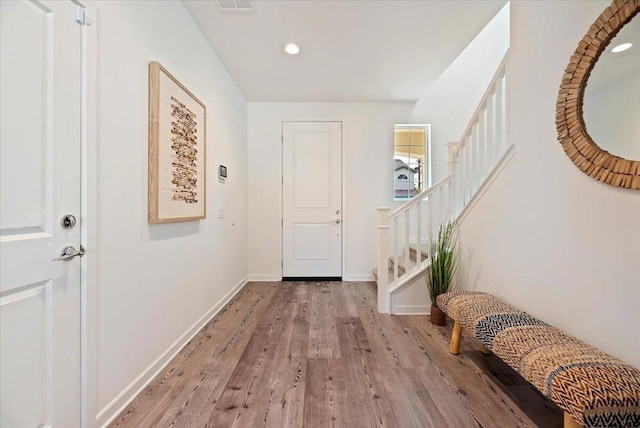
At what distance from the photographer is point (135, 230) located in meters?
1.62

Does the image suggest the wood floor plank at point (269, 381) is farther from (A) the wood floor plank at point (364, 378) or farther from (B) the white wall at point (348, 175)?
(B) the white wall at point (348, 175)

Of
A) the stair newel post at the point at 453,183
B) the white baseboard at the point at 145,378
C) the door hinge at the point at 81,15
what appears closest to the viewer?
the door hinge at the point at 81,15

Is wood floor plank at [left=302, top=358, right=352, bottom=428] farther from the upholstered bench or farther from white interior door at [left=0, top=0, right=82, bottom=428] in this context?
white interior door at [left=0, top=0, right=82, bottom=428]

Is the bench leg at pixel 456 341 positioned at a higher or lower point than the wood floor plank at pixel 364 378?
higher

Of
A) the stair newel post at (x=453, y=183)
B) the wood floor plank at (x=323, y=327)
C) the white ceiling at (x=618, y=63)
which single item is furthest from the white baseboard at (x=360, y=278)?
the white ceiling at (x=618, y=63)

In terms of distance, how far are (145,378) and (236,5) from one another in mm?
2594

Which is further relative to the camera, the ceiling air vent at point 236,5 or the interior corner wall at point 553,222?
the ceiling air vent at point 236,5

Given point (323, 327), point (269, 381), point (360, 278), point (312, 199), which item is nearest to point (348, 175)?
point (312, 199)

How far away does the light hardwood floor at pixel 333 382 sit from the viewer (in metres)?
1.43

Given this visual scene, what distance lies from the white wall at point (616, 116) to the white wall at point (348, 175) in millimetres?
2684

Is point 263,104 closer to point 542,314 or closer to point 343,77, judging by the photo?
point 343,77

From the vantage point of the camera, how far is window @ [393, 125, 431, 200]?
4051 millimetres

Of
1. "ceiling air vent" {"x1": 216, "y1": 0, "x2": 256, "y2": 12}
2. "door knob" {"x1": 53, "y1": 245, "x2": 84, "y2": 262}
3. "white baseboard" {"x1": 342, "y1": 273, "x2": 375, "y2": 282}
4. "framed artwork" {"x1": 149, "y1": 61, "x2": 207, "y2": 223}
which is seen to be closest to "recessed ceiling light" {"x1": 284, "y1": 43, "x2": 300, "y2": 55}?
"ceiling air vent" {"x1": 216, "y1": 0, "x2": 256, "y2": 12}

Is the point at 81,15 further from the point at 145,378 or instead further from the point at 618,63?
the point at 618,63
